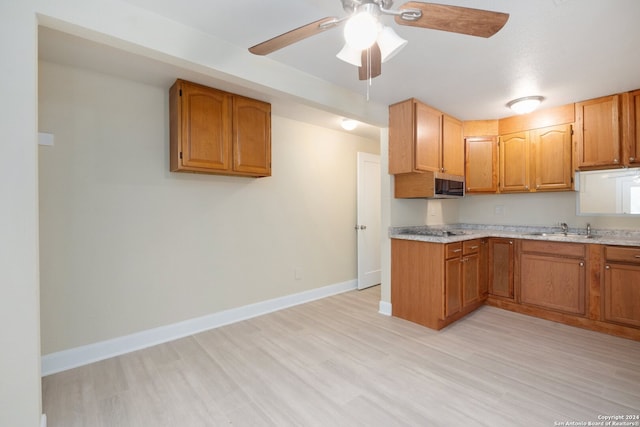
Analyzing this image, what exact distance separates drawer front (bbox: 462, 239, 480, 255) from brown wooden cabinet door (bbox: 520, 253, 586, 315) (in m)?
0.52

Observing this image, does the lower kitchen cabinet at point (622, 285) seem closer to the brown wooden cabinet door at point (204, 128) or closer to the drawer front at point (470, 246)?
the drawer front at point (470, 246)

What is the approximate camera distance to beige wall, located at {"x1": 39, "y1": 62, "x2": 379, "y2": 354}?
2.31 metres

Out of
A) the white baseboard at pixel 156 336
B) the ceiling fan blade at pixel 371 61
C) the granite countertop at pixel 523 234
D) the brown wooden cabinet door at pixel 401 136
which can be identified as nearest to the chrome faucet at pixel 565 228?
the granite countertop at pixel 523 234

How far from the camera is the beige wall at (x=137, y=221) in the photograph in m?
2.31

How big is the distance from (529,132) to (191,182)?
12.9ft

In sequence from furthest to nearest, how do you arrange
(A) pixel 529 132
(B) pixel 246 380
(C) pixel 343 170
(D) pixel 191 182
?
(C) pixel 343 170 → (A) pixel 529 132 → (D) pixel 191 182 → (B) pixel 246 380

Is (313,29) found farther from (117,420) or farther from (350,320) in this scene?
(350,320)

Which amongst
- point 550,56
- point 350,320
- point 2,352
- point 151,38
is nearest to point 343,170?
point 350,320

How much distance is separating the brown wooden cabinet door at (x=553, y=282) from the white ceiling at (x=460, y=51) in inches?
68.9

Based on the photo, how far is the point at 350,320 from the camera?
3.23 m

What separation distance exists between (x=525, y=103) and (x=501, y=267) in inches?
74.4

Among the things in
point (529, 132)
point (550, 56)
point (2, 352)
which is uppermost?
point (550, 56)

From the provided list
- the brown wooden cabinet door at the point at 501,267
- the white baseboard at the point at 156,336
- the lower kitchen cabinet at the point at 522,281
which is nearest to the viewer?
the white baseboard at the point at 156,336

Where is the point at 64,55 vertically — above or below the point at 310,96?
above
